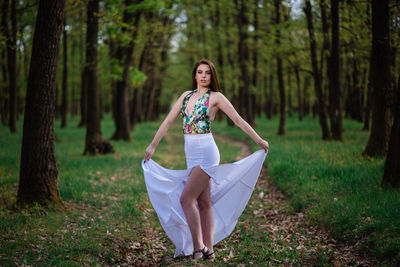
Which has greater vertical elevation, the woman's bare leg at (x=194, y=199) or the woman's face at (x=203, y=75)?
the woman's face at (x=203, y=75)

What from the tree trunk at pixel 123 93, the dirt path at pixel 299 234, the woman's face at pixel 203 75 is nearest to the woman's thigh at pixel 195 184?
the woman's face at pixel 203 75

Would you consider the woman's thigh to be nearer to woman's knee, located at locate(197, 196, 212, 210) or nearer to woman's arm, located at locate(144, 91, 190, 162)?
woman's knee, located at locate(197, 196, 212, 210)

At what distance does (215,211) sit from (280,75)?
53.6 ft

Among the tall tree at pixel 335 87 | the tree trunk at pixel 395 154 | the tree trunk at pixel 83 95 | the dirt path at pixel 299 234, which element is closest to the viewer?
the dirt path at pixel 299 234

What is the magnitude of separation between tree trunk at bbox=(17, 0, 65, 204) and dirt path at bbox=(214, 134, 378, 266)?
4299 mm

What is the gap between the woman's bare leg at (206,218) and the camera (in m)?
4.62

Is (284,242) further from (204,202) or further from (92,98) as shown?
(92,98)

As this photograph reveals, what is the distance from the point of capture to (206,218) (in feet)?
15.2

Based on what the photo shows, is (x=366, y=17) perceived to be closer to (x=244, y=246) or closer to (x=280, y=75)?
(x=280, y=75)

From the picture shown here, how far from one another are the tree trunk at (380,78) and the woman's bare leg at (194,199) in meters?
6.88

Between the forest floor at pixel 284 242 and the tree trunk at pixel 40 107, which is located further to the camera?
the tree trunk at pixel 40 107

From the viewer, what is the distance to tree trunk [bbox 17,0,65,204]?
5.99 meters

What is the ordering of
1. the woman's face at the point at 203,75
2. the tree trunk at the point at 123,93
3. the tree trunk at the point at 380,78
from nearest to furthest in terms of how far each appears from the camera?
the woman's face at the point at 203,75 < the tree trunk at the point at 380,78 < the tree trunk at the point at 123,93

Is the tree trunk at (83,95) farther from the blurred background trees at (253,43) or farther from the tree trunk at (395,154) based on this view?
the tree trunk at (395,154)
